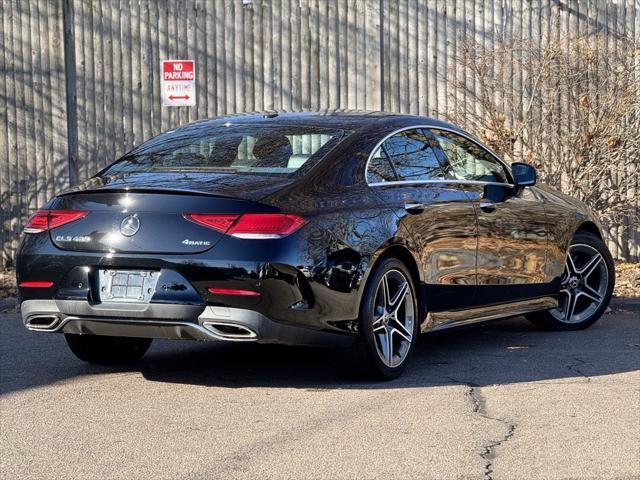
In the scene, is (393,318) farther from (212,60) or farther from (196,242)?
(212,60)

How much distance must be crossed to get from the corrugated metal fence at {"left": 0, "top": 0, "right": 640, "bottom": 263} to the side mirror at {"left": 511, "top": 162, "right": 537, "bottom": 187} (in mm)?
4822

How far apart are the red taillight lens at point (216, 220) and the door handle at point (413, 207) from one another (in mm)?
1285

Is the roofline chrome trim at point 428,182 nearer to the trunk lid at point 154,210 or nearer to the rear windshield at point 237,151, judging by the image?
the rear windshield at point 237,151

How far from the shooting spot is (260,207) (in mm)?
6461

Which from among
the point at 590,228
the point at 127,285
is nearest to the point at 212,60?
the point at 590,228

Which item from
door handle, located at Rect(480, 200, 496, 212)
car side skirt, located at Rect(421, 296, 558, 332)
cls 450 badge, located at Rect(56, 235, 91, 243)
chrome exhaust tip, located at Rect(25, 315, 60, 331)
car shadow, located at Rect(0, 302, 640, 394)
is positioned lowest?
car shadow, located at Rect(0, 302, 640, 394)

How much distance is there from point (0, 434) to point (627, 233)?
29.1 feet

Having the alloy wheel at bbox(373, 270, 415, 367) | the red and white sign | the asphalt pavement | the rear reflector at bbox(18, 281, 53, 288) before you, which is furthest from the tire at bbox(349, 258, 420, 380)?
the red and white sign

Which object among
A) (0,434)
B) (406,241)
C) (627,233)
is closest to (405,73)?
(627,233)

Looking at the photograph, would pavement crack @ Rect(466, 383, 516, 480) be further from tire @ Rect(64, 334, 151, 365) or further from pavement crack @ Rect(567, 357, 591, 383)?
tire @ Rect(64, 334, 151, 365)

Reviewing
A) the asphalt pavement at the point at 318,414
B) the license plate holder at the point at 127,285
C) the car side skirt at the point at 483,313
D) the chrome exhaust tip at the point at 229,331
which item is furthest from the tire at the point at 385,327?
the license plate holder at the point at 127,285

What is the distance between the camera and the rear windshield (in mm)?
7074

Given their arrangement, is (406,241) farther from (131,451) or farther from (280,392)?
(131,451)

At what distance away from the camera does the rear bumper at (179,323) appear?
6.45m
